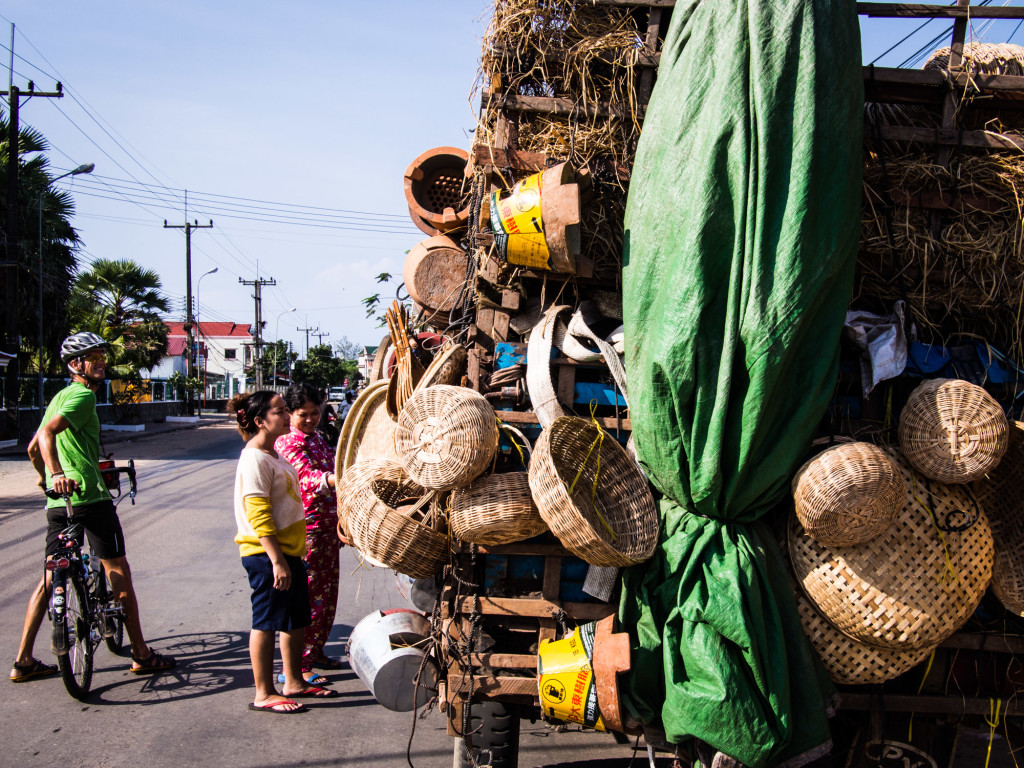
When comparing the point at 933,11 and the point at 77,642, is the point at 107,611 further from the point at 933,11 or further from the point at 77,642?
the point at 933,11

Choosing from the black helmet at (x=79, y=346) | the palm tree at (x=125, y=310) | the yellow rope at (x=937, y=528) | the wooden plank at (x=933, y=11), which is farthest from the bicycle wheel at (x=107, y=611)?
the palm tree at (x=125, y=310)

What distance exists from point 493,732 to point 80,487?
10.5 ft

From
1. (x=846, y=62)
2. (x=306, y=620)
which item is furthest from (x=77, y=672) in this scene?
(x=846, y=62)

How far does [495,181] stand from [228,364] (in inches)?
3149

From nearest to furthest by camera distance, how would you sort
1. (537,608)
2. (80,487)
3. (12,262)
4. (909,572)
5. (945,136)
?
(909,572)
(537,608)
(945,136)
(80,487)
(12,262)

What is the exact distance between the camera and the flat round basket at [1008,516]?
9.42 feet

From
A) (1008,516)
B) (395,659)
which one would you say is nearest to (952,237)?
(1008,516)

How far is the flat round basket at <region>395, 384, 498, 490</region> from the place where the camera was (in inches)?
111

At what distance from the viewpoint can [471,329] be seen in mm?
3613

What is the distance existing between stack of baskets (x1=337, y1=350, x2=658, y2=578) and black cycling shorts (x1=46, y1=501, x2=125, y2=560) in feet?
8.01

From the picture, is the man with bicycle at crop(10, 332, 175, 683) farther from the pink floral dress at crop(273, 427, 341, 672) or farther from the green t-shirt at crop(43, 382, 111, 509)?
the pink floral dress at crop(273, 427, 341, 672)

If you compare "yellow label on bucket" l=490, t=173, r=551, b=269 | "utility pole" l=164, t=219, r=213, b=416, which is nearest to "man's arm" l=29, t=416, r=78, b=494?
"yellow label on bucket" l=490, t=173, r=551, b=269

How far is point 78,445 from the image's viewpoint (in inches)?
191

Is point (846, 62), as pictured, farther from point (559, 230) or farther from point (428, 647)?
point (428, 647)
